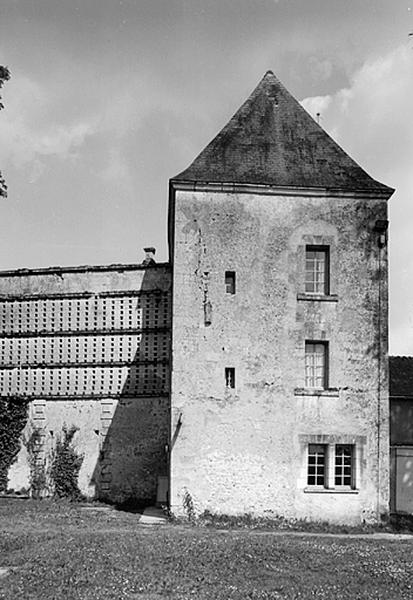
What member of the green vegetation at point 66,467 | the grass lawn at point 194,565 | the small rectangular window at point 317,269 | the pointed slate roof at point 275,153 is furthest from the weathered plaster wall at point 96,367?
the grass lawn at point 194,565

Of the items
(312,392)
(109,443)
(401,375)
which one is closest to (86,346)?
(109,443)

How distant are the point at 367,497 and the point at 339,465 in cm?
99

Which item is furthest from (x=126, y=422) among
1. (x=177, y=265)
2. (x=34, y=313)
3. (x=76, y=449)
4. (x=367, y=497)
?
(x=367, y=497)

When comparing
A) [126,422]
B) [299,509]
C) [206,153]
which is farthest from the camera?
[126,422]

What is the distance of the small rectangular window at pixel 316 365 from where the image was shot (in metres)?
19.9

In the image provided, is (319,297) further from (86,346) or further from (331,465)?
(86,346)

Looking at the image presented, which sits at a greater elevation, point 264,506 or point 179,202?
point 179,202

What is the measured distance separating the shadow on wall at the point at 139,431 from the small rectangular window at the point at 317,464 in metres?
5.13

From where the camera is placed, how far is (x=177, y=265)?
2000cm

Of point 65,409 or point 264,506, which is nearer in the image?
point 264,506

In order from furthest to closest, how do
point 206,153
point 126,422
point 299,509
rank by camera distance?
point 126,422, point 206,153, point 299,509

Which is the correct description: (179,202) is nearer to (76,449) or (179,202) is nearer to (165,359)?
(165,359)

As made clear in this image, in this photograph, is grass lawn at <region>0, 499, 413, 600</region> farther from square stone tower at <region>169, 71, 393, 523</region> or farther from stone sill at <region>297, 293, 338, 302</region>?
stone sill at <region>297, 293, 338, 302</region>

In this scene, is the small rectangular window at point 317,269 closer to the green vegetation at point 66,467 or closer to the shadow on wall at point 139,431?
the shadow on wall at point 139,431
